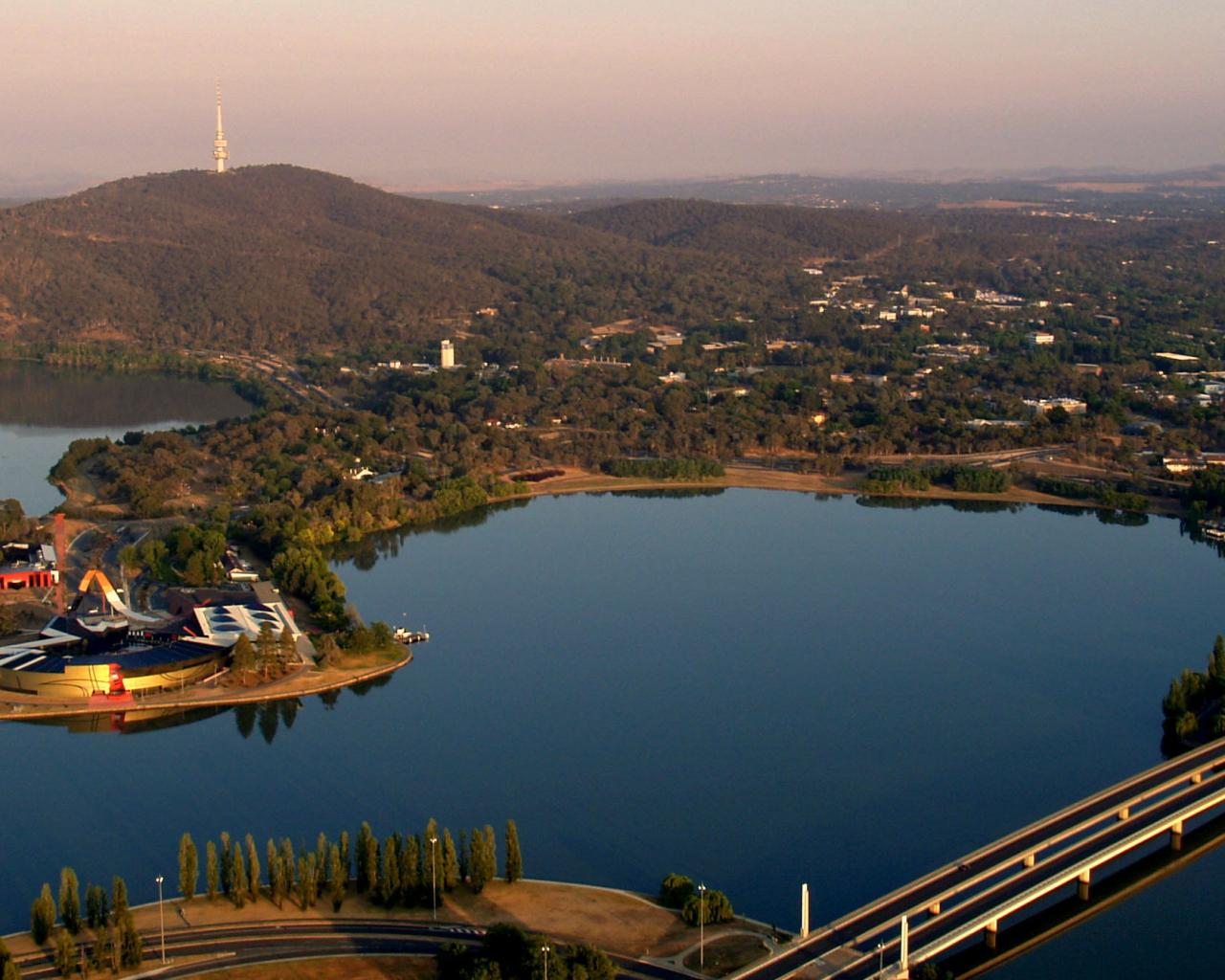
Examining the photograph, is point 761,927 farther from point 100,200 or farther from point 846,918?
point 100,200

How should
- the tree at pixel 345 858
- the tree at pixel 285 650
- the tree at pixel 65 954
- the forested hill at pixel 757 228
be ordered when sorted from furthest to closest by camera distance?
the forested hill at pixel 757 228 → the tree at pixel 285 650 → the tree at pixel 345 858 → the tree at pixel 65 954

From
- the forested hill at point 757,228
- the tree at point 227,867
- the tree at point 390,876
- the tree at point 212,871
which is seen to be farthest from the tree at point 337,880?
the forested hill at point 757,228

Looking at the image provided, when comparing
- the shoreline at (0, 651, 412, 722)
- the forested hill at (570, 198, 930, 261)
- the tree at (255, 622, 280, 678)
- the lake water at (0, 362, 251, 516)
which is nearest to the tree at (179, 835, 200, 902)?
the shoreline at (0, 651, 412, 722)

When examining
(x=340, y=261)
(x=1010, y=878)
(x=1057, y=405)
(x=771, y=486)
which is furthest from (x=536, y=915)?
(x=340, y=261)

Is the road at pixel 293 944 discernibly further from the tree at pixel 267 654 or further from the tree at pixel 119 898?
the tree at pixel 267 654

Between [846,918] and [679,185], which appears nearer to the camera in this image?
[846,918]

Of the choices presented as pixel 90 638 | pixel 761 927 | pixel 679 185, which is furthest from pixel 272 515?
pixel 679 185
